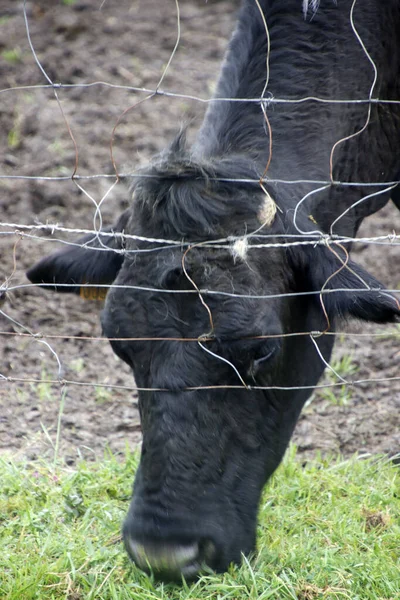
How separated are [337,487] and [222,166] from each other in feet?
5.90

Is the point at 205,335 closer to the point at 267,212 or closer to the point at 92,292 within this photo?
the point at 267,212

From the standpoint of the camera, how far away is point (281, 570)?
348 cm

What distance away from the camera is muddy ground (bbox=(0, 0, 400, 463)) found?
5.05 metres

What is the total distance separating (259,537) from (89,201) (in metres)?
4.39

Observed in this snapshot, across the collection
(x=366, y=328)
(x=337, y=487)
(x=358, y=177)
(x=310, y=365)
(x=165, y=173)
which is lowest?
(x=366, y=328)

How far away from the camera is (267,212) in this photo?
3.33 meters

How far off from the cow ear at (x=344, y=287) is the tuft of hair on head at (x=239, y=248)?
337mm

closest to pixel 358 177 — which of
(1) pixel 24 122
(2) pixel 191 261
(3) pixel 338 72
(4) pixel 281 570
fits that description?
(3) pixel 338 72

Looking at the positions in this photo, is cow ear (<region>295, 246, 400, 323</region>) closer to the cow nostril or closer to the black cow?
the black cow

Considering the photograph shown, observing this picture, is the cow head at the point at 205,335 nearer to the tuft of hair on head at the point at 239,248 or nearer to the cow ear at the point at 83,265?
the tuft of hair on head at the point at 239,248

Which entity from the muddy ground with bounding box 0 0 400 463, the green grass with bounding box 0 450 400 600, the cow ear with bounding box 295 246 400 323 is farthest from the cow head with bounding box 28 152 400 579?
the muddy ground with bounding box 0 0 400 463

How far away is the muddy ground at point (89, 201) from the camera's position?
505 centimetres

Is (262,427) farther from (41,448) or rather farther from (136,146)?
(136,146)

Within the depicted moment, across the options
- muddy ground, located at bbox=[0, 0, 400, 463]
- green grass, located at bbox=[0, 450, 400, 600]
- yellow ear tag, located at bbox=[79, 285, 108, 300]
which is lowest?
muddy ground, located at bbox=[0, 0, 400, 463]
